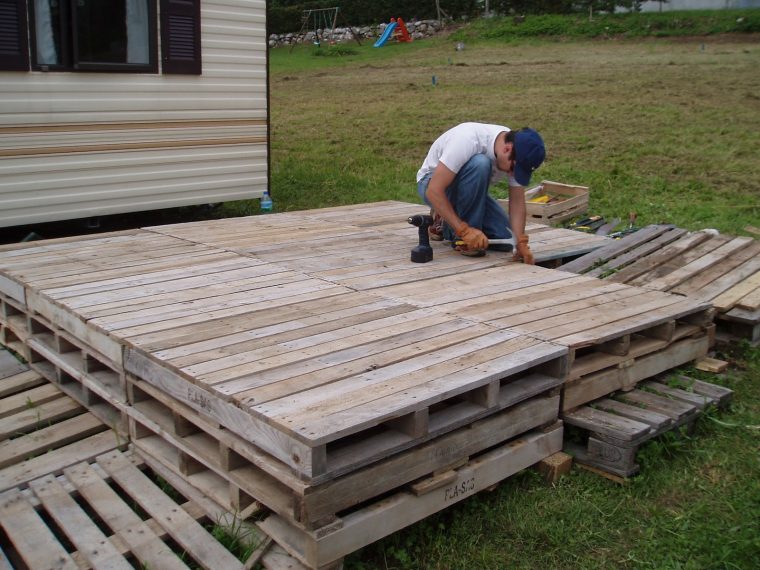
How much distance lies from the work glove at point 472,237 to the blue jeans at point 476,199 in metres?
0.32

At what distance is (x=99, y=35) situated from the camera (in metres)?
7.48

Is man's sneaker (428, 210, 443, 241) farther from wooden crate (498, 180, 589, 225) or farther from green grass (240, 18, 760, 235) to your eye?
green grass (240, 18, 760, 235)

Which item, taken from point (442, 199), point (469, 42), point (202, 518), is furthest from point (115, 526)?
point (469, 42)

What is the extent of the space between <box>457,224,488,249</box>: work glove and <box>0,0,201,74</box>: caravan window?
162 inches

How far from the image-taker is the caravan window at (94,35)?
714 centimetres

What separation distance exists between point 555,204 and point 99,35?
15.0ft

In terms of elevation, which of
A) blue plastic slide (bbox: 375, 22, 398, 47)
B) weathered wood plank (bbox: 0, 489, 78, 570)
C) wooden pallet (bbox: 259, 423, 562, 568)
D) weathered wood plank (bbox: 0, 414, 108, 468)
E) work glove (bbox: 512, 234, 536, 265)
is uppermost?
blue plastic slide (bbox: 375, 22, 398, 47)

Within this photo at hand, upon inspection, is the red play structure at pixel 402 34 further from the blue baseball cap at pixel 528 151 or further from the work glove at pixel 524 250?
the blue baseball cap at pixel 528 151

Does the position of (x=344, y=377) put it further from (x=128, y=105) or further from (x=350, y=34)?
(x=350, y=34)

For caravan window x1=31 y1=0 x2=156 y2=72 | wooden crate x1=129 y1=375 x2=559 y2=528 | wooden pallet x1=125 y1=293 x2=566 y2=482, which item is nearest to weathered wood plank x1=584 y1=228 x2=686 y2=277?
wooden pallet x1=125 y1=293 x2=566 y2=482

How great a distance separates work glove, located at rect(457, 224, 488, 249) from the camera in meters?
5.36

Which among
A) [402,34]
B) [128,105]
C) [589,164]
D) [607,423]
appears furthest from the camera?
[402,34]

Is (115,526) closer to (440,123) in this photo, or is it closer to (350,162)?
(350,162)

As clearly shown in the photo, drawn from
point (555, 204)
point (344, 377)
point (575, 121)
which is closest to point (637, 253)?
point (555, 204)
